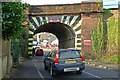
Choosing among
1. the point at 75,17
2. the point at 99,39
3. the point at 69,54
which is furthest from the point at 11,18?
the point at 75,17

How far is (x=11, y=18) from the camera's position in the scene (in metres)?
14.8

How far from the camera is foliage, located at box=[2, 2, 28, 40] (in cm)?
1449

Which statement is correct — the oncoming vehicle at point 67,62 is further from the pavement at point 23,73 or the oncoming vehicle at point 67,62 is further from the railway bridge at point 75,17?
the railway bridge at point 75,17

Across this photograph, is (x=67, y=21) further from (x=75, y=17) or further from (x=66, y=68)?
(x=66, y=68)

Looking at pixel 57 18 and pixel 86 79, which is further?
pixel 57 18

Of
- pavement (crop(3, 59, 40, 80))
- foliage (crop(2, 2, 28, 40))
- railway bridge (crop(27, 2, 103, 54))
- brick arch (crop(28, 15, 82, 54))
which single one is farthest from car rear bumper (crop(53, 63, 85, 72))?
brick arch (crop(28, 15, 82, 54))

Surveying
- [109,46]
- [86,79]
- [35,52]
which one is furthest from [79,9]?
[86,79]

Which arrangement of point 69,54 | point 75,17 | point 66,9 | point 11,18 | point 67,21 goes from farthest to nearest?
point 67,21, point 75,17, point 66,9, point 69,54, point 11,18

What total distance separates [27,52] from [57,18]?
6128 mm

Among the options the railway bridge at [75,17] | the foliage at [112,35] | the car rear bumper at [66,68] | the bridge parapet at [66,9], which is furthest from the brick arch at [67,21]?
the car rear bumper at [66,68]

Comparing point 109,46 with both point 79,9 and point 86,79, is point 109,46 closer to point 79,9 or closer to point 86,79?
point 79,9

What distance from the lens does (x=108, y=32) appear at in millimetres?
38406

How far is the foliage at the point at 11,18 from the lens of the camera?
571 inches

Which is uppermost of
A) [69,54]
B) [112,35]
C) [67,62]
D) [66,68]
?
[112,35]
